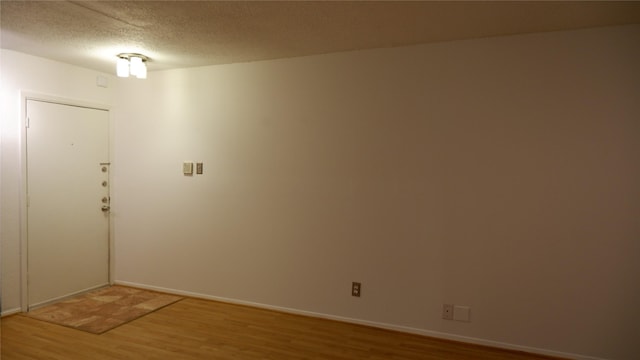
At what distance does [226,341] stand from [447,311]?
1.85 meters

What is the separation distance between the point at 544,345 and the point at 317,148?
96.8 inches

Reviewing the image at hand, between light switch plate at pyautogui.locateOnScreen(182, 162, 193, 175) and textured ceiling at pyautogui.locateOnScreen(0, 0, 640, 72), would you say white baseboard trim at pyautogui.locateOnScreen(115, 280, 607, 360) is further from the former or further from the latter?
textured ceiling at pyautogui.locateOnScreen(0, 0, 640, 72)

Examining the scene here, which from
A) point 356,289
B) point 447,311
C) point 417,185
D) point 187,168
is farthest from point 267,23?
point 447,311

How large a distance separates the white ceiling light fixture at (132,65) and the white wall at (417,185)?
55 centimetres

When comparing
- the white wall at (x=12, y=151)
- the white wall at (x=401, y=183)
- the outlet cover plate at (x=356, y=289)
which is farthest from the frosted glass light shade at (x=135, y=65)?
the outlet cover plate at (x=356, y=289)

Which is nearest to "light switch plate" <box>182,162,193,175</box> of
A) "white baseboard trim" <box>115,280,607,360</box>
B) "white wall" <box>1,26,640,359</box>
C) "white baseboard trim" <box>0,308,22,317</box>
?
"white wall" <box>1,26,640,359</box>

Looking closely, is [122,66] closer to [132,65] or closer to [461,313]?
[132,65]

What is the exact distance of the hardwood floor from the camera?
109 inches

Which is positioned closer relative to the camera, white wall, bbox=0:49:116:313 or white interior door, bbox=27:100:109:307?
white wall, bbox=0:49:116:313

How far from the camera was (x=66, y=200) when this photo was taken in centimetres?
382

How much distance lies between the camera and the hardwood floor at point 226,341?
278 centimetres

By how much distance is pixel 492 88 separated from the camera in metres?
2.94

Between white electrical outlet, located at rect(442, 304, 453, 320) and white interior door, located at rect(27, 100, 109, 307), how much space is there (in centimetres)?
374

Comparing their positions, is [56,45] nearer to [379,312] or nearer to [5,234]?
[5,234]
